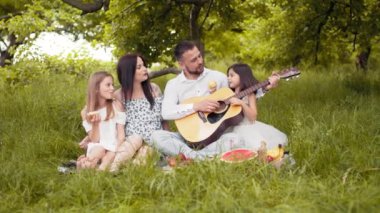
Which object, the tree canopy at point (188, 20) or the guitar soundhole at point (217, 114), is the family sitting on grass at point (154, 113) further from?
the tree canopy at point (188, 20)

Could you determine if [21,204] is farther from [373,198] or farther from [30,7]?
[30,7]

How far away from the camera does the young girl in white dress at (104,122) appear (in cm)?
475

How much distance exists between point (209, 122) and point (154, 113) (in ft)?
1.93

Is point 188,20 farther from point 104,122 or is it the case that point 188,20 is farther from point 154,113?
point 104,122

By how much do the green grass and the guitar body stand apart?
0.60m

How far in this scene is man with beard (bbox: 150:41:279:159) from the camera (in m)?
4.66

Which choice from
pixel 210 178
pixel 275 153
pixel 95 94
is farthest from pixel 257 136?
pixel 95 94

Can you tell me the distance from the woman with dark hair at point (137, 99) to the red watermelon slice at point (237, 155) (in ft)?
3.21

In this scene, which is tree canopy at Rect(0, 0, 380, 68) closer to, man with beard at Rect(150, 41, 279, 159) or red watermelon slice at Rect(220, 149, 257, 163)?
man with beard at Rect(150, 41, 279, 159)

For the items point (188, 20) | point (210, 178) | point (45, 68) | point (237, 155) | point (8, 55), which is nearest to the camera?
point (210, 178)

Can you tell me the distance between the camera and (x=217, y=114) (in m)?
4.88

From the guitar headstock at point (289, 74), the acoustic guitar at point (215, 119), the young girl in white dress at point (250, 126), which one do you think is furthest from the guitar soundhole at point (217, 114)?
the guitar headstock at point (289, 74)

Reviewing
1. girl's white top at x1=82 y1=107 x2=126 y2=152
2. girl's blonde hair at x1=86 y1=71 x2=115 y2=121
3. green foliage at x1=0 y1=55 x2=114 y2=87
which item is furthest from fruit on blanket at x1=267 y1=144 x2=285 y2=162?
green foliage at x1=0 y1=55 x2=114 y2=87

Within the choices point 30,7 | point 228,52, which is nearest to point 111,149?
point 30,7
